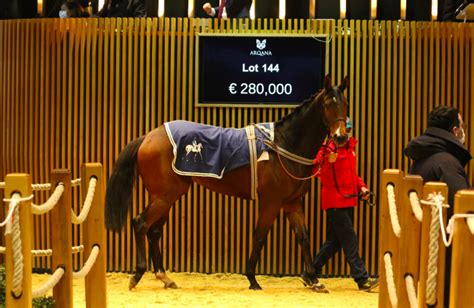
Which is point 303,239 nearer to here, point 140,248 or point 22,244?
point 140,248

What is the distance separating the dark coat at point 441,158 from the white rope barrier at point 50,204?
6.53 feet

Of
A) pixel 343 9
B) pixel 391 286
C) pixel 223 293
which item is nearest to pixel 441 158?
pixel 391 286

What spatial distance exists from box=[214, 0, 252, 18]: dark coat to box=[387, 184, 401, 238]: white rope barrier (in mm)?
4103

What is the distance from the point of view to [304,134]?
6.87 meters

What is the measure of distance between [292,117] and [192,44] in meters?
1.36

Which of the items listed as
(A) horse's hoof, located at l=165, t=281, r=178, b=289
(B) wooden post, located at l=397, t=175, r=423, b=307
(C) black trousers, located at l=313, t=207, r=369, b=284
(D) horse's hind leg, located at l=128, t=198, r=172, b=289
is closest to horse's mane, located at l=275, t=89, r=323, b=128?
(C) black trousers, located at l=313, t=207, r=369, b=284

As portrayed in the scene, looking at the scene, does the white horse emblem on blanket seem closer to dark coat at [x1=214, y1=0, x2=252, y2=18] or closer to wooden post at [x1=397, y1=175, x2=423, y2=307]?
dark coat at [x1=214, y1=0, x2=252, y2=18]

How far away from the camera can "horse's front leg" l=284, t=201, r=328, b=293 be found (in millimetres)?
6922

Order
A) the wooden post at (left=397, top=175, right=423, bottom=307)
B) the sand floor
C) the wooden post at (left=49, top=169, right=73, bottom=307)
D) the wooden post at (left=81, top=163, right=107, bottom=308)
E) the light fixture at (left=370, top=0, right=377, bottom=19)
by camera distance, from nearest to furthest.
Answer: the wooden post at (left=397, top=175, right=423, bottom=307) → the wooden post at (left=49, top=169, right=73, bottom=307) → the wooden post at (left=81, top=163, right=107, bottom=308) → the sand floor → the light fixture at (left=370, top=0, right=377, bottom=19)

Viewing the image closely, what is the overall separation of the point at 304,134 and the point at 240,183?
69cm

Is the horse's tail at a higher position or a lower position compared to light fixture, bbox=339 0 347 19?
lower

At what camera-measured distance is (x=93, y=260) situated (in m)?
4.38

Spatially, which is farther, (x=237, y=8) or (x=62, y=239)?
(x=237, y=8)

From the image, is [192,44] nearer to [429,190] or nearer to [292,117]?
[292,117]
